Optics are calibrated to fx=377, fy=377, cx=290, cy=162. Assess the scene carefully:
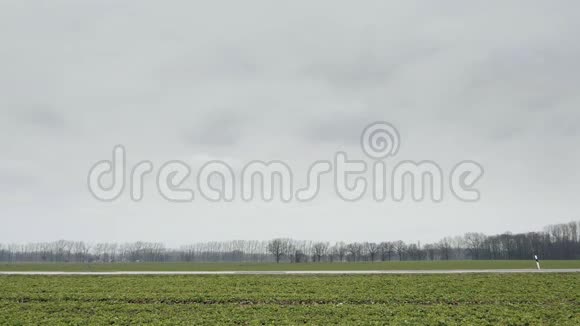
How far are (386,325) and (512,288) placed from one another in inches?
418

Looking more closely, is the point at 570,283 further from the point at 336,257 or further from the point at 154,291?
the point at 336,257

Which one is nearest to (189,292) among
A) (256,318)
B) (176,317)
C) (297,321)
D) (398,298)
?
(176,317)

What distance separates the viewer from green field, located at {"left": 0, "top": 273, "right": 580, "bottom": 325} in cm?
1523

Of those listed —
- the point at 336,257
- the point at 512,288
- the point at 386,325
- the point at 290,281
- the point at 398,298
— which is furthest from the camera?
the point at 336,257

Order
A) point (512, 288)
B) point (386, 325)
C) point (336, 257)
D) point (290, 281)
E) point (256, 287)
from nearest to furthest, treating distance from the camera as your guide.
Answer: point (386, 325) < point (512, 288) < point (256, 287) < point (290, 281) < point (336, 257)

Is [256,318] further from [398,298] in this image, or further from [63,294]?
[63,294]

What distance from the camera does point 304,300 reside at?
61.4 ft

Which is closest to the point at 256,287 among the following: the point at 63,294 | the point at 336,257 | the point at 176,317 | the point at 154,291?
the point at 154,291

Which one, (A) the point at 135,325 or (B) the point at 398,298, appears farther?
(B) the point at 398,298

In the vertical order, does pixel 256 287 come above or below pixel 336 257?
above

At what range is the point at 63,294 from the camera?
68.2ft

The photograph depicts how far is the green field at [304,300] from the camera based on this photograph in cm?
1523

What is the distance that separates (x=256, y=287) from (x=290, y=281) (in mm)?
2778

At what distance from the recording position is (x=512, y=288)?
20.5 meters
